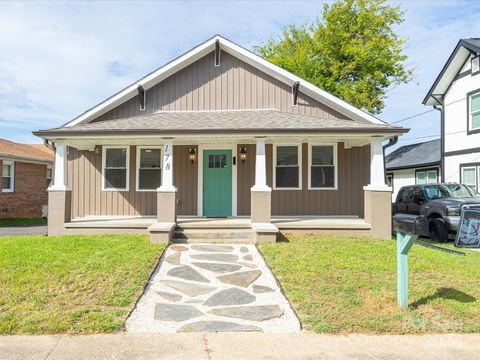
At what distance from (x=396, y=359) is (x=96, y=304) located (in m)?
3.51

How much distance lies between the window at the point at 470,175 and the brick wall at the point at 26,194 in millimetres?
20750

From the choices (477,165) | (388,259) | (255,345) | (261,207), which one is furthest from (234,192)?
(477,165)

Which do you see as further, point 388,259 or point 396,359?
point 388,259

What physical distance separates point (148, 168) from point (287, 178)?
4520mm

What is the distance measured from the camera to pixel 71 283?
4.96 meters

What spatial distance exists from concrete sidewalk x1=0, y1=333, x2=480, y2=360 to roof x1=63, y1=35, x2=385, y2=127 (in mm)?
7972

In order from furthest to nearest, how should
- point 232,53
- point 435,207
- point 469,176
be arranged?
point 469,176 → point 232,53 → point 435,207

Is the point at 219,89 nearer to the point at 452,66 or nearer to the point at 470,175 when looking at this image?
the point at 452,66

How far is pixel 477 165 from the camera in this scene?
13.1 m

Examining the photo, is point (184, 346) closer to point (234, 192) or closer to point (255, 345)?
point (255, 345)

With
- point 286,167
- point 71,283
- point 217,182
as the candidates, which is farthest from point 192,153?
point 71,283

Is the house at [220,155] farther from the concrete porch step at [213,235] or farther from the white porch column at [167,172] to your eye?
the concrete porch step at [213,235]

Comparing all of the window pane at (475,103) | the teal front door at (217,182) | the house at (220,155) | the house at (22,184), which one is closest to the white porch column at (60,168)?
the house at (220,155)

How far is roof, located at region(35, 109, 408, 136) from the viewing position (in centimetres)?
835
